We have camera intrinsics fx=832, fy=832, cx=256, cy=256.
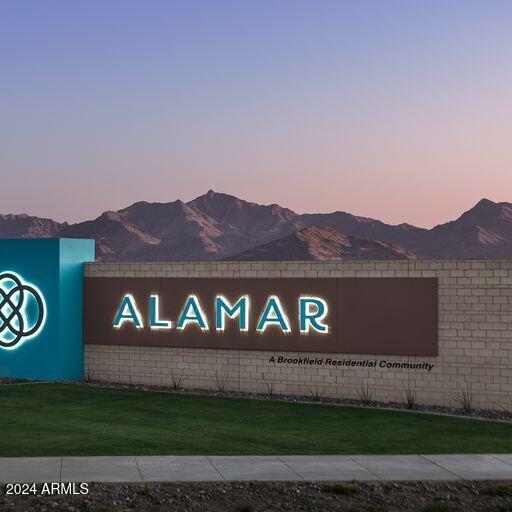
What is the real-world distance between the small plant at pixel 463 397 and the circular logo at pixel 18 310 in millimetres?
12297

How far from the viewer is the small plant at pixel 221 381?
2355 centimetres

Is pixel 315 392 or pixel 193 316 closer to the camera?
pixel 315 392

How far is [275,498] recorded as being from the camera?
38.0 feet

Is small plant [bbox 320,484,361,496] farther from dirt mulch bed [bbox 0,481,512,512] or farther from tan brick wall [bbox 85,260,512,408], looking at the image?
tan brick wall [bbox 85,260,512,408]

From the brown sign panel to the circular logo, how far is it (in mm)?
1470

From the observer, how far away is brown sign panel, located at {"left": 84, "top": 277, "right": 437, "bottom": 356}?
71.8 ft

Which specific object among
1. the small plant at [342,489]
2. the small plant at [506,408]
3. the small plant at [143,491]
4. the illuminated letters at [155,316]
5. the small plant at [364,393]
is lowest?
the small plant at [506,408]

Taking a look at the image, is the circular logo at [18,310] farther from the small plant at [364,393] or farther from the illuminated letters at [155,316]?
the small plant at [364,393]

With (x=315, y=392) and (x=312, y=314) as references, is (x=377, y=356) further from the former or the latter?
(x=312, y=314)

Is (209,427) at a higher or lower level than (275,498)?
lower

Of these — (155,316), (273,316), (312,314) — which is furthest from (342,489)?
(155,316)

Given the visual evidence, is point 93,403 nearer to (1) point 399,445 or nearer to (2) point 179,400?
(2) point 179,400

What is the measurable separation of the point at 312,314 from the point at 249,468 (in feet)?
33.0

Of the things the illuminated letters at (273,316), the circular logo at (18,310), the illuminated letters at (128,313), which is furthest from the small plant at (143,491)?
the circular logo at (18,310)
